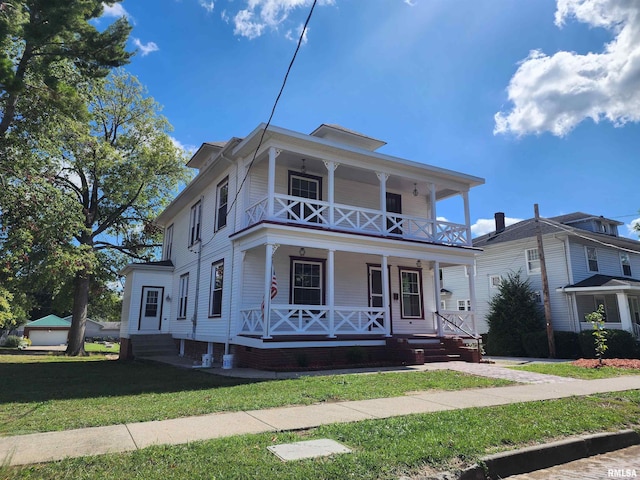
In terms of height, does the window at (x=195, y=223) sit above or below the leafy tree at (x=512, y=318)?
above

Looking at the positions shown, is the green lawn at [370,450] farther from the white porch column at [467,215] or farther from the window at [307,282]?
the white porch column at [467,215]

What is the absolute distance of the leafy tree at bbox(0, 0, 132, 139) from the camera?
1251 cm

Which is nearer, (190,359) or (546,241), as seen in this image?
(190,359)

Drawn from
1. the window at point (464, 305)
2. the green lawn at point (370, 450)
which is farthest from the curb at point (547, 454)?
the window at point (464, 305)

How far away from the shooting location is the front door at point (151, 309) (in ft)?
61.6

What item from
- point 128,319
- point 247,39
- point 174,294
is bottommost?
point 128,319

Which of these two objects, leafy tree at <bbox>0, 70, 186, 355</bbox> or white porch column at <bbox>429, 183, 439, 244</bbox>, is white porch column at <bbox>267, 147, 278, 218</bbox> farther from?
leafy tree at <bbox>0, 70, 186, 355</bbox>

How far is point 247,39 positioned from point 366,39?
123 inches

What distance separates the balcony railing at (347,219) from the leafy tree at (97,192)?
10188mm

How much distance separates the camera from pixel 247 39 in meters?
9.91

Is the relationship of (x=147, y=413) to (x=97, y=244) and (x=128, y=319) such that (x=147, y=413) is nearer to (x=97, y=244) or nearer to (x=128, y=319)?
(x=128, y=319)

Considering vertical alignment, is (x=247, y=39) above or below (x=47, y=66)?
below

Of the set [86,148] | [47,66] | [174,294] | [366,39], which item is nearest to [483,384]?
[366,39]

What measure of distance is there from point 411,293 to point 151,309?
38.6ft
